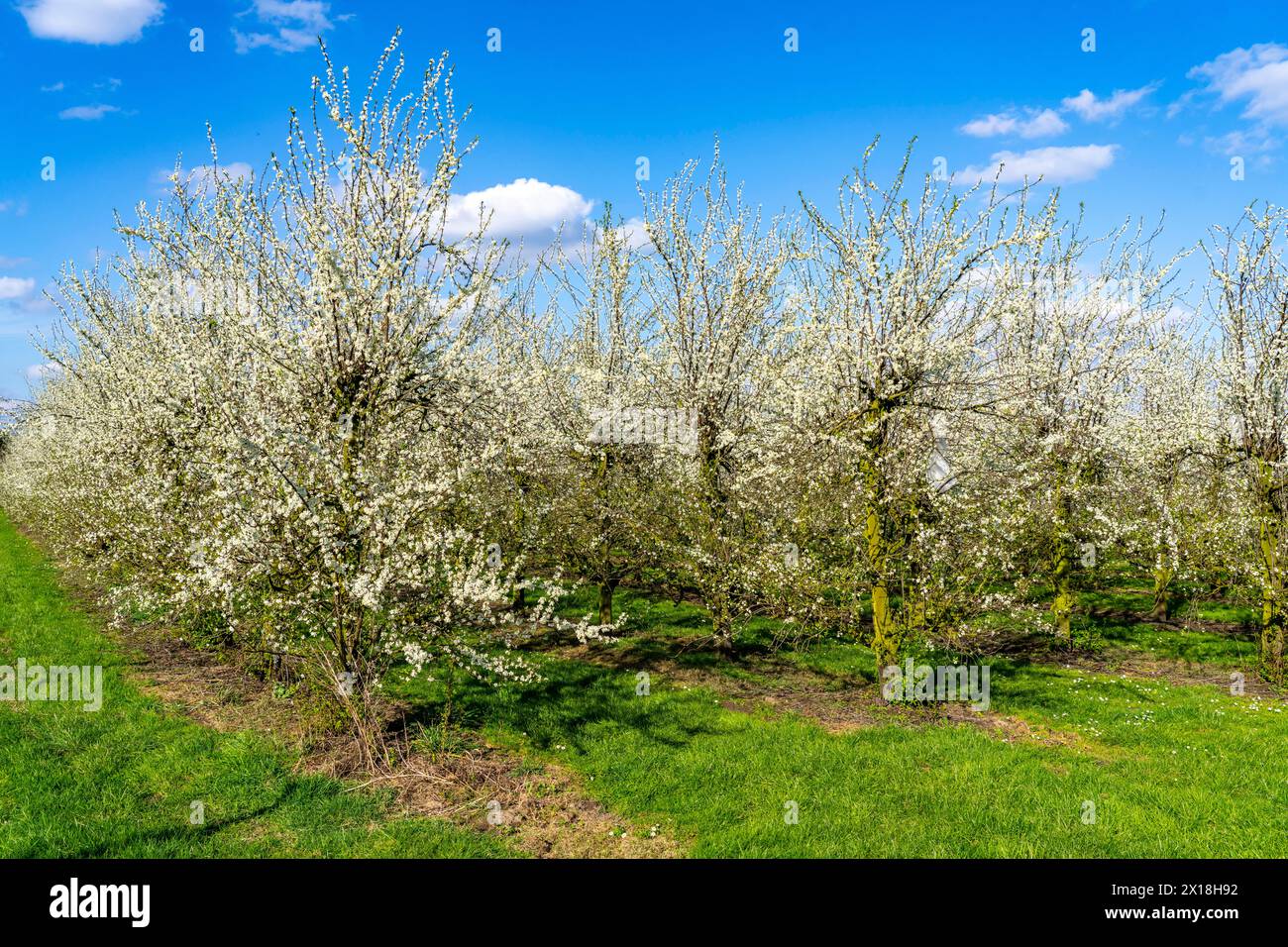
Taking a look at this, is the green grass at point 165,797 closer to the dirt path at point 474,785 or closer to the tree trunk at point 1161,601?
the dirt path at point 474,785

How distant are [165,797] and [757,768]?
5.61 metres

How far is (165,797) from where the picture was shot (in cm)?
662

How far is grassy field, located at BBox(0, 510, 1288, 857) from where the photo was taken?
599cm

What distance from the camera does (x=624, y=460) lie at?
548 inches

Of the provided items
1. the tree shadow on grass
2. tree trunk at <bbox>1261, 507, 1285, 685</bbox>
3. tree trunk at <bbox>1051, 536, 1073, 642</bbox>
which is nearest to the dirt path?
the tree shadow on grass

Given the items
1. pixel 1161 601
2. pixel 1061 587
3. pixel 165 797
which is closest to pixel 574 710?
pixel 165 797

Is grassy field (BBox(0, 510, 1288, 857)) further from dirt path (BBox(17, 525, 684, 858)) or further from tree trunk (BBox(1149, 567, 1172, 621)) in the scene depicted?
tree trunk (BBox(1149, 567, 1172, 621))

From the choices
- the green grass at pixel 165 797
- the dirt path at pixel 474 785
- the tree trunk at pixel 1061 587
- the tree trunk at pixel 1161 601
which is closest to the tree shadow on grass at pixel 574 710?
the dirt path at pixel 474 785

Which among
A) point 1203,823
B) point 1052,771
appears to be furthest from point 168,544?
point 1203,823

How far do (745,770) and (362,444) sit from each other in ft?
17.0

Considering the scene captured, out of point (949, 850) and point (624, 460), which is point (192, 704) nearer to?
point (624, 460)

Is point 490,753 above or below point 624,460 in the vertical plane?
below

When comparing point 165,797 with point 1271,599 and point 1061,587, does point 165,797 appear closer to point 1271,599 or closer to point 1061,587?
point 1061,587

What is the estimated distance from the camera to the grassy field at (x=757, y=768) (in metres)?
5.99
